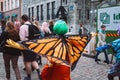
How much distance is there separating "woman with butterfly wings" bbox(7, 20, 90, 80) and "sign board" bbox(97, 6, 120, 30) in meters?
11.0

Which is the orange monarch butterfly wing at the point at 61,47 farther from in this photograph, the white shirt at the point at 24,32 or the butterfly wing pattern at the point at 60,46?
the white shirt at the point at 24,32

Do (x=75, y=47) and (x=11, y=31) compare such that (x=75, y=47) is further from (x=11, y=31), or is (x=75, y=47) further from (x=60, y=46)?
(x=11, y=31)

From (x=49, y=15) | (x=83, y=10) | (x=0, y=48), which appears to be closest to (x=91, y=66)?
(x=0, y=48)

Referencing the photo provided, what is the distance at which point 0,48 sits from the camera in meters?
9.16

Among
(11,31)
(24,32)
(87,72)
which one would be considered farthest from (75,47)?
(87,72)

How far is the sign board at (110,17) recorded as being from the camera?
53.4 ft

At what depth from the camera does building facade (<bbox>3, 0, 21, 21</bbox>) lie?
48.6 meters

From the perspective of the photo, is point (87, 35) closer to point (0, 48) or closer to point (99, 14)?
point (0, 48)

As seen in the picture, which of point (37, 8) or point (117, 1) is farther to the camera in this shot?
point (37, 8)

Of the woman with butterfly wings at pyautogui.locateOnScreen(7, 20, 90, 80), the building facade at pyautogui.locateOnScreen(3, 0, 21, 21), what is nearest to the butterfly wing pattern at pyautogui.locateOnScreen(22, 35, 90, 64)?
the woman with butterfly wings at pyautogui.locateOnScreen(7, 20, 90, 80)

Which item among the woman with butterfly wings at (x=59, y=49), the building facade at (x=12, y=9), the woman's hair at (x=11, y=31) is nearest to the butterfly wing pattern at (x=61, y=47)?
the woman with butterfly wings at (x=59, y=49)

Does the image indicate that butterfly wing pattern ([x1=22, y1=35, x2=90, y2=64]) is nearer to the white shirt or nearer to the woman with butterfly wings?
the woman with butterfly wings

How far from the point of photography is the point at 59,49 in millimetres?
5172

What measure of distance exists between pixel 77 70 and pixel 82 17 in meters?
22.6
